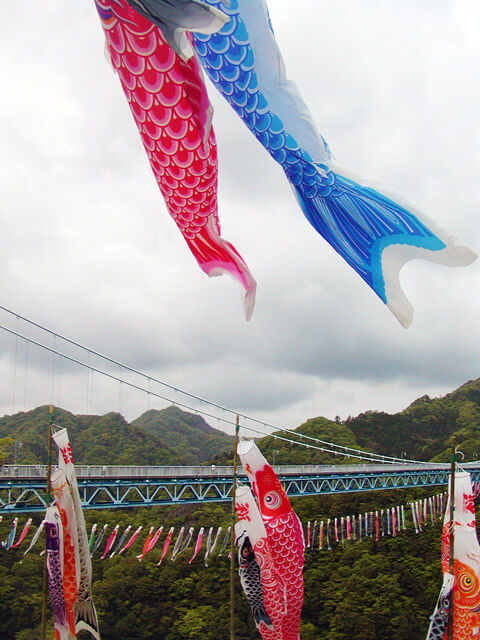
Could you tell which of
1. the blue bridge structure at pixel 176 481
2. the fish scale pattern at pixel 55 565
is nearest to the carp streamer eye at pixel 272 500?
the fish scale pattern at pixel 55 565

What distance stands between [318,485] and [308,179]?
2085cm

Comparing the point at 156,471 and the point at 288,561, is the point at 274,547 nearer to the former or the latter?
the point at 288,561

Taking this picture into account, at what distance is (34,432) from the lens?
1463 inches

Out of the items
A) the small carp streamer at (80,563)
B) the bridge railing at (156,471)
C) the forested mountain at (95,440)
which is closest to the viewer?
the small carp streamer at (80,563)

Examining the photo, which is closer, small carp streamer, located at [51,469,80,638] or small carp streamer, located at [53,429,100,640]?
small carp streamer, located at [51,469,80,638]

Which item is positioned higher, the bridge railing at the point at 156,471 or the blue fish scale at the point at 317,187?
the blue fish scale at the point at 317,187

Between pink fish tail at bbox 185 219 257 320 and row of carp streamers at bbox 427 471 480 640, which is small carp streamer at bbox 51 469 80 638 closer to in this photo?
pink fish tail at bbox 185 219 257 320

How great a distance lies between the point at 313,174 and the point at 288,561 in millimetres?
6275

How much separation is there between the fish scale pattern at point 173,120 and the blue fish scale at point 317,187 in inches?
11.3

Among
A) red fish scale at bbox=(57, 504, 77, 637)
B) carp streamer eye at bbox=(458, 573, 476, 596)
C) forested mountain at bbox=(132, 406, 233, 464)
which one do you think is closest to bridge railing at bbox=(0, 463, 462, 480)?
red fish scale at bbox=(57, 504, 77, 637)

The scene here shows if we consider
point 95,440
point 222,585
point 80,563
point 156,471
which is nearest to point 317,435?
point 95,440

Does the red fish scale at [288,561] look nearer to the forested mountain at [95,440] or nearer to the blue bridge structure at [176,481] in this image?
the blue bridge structure at [176,481]

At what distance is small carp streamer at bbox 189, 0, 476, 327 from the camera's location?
5.32 meters

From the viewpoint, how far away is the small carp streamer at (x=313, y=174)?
5.32 m
